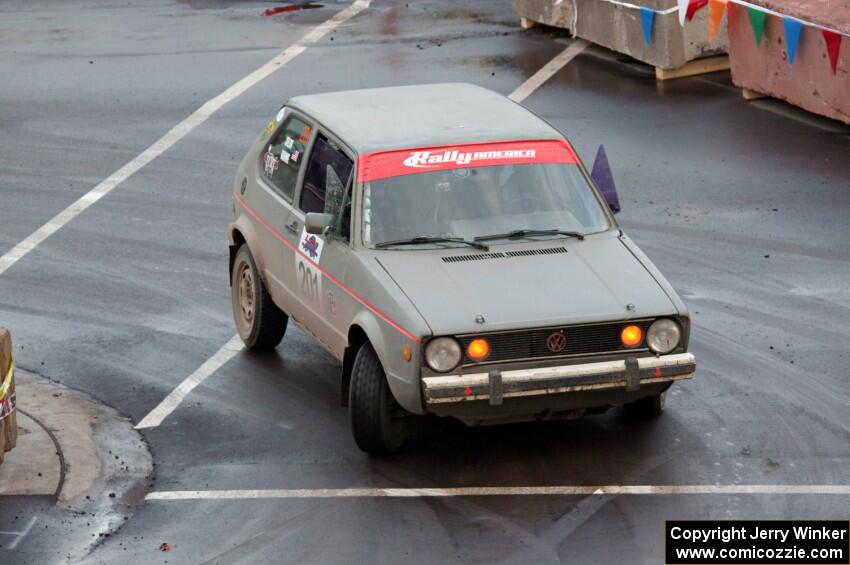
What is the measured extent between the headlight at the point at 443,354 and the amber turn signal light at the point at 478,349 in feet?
0.19

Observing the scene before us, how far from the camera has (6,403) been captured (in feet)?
30.8

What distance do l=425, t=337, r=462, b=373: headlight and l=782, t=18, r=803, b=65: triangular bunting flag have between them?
916 cm

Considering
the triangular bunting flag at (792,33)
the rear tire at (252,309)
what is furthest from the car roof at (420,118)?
the triangular bunting flag at (792,33)

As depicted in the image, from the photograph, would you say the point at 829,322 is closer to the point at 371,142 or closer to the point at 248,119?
the point at 371,142

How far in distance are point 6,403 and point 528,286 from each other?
→ 10.0ft

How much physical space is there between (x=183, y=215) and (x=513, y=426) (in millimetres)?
5819

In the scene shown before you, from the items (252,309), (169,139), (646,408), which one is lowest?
(169,139)

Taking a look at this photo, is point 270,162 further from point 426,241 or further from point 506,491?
point 506,491

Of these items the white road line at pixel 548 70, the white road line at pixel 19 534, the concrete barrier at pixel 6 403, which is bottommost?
the white road line at pixel 548 70

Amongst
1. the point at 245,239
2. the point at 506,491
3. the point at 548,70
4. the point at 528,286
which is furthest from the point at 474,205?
the point at 548,70

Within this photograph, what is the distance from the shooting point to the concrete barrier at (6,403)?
9.36 m

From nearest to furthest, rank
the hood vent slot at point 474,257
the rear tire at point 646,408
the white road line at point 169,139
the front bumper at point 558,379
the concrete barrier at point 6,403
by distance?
the front bumper at point 558,379 < the concrete barrier at point 6,403 < the hood vent slot at point 474,257 < the rear tire at point 646,408 < the white road line at point 169,139

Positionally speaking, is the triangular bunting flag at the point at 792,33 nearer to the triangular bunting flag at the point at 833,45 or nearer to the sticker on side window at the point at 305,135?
the triangular bunting flag at the point at 833,45

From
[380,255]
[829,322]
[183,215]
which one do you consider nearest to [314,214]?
[380,255]
